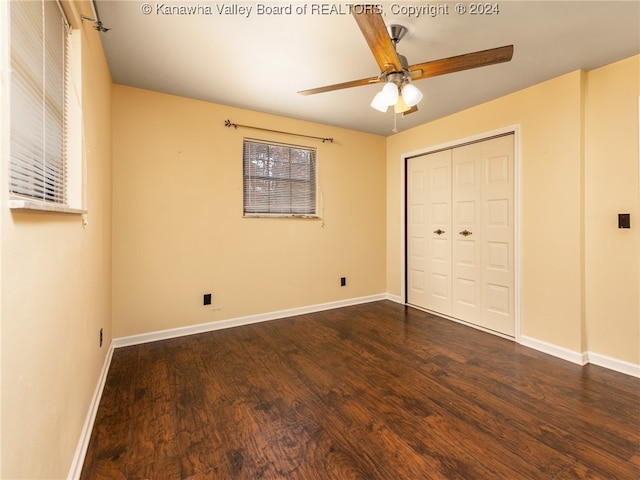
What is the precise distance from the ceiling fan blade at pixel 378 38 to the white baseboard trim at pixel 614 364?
2.80 m

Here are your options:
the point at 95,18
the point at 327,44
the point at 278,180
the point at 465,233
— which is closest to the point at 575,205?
the point at 465,233

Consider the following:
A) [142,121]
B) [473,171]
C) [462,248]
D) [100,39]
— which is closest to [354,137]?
[473,171]

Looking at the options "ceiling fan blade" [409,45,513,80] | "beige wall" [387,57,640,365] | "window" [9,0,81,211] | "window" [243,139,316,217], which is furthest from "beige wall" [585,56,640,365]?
"window" [9,0,81,211]

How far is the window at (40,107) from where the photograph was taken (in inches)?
35.4

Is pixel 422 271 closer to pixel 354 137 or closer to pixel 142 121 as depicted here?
pixel 354 137

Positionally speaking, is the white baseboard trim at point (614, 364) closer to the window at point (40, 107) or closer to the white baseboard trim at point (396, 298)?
the white baseboard trim at point (396, 298)

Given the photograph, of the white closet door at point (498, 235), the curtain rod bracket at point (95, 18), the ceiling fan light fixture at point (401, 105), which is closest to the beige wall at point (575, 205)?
the white closet door at point (498, 235)

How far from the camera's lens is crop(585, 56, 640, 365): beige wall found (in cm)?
228

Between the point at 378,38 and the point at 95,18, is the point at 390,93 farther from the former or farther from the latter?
the point at 95,18

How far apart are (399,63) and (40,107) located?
5.71 feet

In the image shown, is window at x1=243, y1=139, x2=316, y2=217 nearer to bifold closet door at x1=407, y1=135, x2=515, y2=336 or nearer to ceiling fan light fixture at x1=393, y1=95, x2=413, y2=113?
bifold closet door at x1=407, y1=135, x2=515, y2=336

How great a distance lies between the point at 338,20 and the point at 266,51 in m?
0.61

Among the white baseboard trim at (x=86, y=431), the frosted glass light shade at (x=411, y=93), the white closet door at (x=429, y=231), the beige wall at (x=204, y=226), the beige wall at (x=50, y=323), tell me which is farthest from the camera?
the white closet door at (x=429, y=231)

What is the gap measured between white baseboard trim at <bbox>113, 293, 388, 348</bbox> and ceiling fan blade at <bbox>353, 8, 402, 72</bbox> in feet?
9.30
